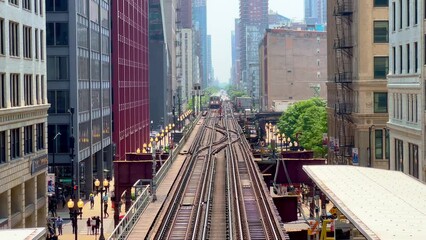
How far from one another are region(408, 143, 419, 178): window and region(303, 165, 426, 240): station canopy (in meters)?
20.1

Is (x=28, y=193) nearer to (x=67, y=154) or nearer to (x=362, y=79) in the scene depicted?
(x=67, y=154)

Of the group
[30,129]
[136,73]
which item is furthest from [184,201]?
[136,73]

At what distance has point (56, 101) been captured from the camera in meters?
72.2

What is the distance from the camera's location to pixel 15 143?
163 feet

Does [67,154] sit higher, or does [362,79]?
[362,79]

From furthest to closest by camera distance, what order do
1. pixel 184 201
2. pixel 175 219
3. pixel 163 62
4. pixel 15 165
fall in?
pixel 163 62, pixel 184 201, pixel 15 165, pixel 175 219

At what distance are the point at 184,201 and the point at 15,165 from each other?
35.2ft

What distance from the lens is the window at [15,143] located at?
160ft

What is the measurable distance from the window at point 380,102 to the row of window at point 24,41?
33.7 metres

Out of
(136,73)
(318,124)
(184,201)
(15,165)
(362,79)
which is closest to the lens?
(15,165)

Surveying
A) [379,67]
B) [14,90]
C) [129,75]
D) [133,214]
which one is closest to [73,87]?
[14,90]

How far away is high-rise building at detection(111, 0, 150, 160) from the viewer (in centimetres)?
Result: 9912

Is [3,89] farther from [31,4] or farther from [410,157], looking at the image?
[410,157]

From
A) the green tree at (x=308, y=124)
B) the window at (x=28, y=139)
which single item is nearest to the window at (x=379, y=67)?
the green tree at (x=308, y=124)
